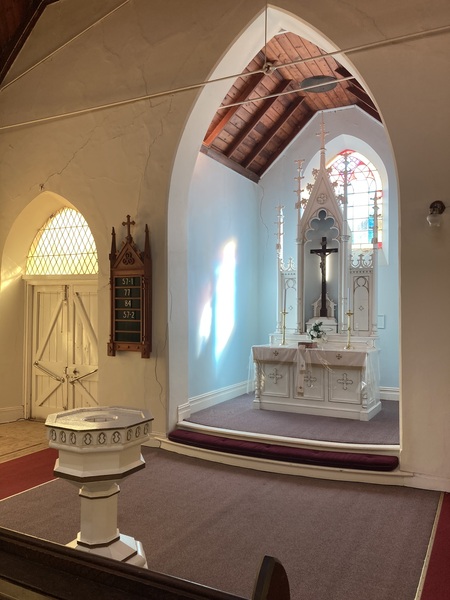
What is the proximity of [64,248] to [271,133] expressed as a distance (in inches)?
142

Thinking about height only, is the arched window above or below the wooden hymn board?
above

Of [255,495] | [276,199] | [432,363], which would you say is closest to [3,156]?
[276,199]

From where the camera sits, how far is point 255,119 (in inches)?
295

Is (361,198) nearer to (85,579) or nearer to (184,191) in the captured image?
(184,191)

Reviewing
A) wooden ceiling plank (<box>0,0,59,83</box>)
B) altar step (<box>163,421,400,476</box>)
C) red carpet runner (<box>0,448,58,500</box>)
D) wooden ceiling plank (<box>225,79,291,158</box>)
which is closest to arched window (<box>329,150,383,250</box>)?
wooden ceiling plank (<box>225,79,291,158</box>)

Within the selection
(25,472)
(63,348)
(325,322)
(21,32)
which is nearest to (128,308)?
(63,348)

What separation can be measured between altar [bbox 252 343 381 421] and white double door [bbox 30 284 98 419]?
7.35 ft

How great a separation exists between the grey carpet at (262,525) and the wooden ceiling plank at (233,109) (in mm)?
4334

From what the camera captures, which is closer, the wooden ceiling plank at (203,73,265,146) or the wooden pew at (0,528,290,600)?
the wooden pew at (0,528,290,600)

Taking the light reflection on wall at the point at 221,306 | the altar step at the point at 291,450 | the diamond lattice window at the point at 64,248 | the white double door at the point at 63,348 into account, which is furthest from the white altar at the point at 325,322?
the diamond lattice window at the point at 64,248

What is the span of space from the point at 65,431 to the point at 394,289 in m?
5.85

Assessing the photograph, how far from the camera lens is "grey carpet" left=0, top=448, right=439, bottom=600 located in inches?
119

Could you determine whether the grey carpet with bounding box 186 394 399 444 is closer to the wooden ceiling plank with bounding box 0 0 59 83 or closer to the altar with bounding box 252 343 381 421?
the altar with bounding box 252 343 381 421

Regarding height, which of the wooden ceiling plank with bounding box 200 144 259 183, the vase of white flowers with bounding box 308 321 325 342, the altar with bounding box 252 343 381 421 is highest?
the wooden ceiling plank with bounding box 200 144 259 183
